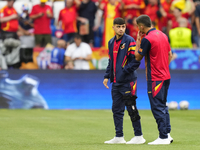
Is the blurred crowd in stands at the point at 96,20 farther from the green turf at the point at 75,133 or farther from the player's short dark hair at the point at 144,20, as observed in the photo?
the player's short dark hair at the point at 144,20

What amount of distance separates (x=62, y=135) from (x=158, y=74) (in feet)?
8.41

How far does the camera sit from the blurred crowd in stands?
1484cm

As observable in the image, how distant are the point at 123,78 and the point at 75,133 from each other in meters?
2.18

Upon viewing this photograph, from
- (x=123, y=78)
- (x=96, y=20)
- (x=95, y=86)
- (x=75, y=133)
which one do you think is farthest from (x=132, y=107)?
(x=96, y=20)

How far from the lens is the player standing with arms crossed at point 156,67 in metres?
5.96

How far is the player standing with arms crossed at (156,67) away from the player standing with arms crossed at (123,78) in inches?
10.5

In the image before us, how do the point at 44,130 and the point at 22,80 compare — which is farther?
the point at 22,80

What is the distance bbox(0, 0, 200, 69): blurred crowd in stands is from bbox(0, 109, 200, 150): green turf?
4.68 meters

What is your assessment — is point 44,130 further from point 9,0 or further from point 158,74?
point 9,0

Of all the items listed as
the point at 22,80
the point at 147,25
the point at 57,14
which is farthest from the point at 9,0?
the point at 147,25

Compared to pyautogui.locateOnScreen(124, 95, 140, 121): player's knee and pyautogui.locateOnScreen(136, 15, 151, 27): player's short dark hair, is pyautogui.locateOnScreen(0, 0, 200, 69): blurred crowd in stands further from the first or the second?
pyautogui.locateOnScreen(136, 15, 151, 27): player's short dark hair

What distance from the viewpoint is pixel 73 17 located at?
1507cm

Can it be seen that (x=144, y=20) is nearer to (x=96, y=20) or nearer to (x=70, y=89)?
(x=70, y=89)

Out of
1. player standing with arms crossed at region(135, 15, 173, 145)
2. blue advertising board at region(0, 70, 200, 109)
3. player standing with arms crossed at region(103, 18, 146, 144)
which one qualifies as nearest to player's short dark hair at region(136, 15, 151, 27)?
player standing with arms crossed at region(135, 15, 173, 145)
